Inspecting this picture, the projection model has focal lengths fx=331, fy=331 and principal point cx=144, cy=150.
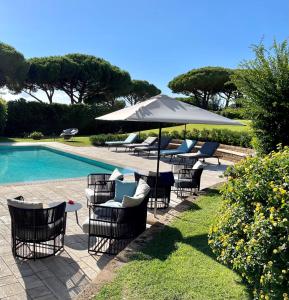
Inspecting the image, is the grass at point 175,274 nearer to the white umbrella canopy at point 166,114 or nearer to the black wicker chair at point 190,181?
the white umbrella canopy at point 166,114

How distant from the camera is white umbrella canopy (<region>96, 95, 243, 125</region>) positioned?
18.9 feet

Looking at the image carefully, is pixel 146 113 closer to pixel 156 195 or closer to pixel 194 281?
pixel 156 195

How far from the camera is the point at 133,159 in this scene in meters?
16.2

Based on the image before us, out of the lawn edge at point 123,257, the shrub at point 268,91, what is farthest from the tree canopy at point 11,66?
the lawn edge at point 123,257

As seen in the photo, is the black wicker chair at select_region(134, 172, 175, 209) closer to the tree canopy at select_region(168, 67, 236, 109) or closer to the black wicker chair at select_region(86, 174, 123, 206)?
the black wicker chair at select_region(86, 174, 123, 206)

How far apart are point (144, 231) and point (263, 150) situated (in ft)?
13.8

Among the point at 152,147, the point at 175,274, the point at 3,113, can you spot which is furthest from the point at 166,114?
the point at 3,113

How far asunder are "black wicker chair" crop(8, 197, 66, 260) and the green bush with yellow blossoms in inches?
98.2

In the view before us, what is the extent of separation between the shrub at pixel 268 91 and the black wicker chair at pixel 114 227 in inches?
166

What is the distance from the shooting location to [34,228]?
4832 mm

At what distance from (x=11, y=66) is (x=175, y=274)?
28.1 meters

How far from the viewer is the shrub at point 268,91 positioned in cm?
767

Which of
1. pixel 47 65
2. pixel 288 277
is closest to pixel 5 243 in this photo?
pixel 288 277

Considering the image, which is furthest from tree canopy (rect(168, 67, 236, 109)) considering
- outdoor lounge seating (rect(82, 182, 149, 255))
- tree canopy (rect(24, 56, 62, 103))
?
outdoor lounge seating (rect(82, 182, 149, 255))
